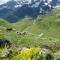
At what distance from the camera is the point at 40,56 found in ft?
123

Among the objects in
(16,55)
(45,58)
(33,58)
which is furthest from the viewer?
(16,55)


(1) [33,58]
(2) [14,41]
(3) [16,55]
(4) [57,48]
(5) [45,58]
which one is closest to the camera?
(5) [45,58]

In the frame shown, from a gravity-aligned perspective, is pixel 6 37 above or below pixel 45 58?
below

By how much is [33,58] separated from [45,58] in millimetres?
3271

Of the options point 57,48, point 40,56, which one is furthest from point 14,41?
point 40,56

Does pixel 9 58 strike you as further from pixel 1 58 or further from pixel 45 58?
pixel 45 58

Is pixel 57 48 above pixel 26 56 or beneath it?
beneath

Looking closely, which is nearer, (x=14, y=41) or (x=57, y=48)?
(x=57, y=48)

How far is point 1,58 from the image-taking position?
4344 centimetres

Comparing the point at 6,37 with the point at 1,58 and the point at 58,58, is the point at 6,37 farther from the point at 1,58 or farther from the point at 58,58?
the point at 58,58

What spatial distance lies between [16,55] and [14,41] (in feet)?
35.1

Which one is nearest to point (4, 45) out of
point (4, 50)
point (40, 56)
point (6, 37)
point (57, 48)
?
point (6, 37)

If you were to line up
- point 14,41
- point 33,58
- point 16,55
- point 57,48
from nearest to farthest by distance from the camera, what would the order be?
point 33,58 < point 16,55 < point 57,48 < point 14,41

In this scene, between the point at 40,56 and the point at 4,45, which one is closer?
the point at 40,56
